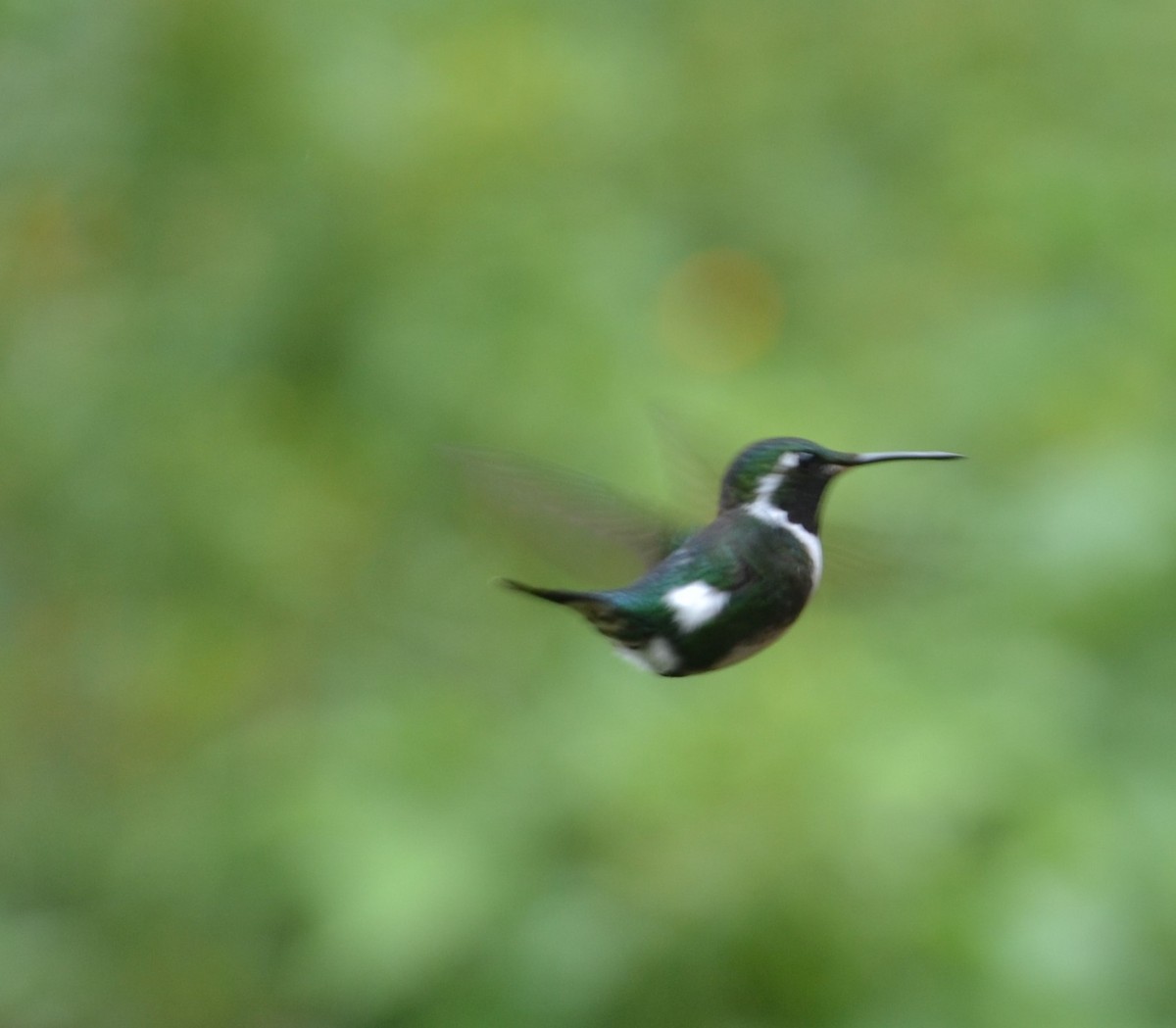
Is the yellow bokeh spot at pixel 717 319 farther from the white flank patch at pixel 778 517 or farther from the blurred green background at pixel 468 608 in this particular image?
the white flank patch at pixel 778 517

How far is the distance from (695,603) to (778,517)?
0.24 feet

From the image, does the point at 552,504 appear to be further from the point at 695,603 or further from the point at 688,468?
the point at 688,468

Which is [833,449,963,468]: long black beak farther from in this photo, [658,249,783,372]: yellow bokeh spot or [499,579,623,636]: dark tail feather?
[658,249,783,372]: yellow bokeh spot

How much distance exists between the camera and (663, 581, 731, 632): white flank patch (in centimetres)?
77

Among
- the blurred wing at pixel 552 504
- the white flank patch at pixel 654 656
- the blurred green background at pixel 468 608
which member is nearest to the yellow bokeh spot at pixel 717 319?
the blurred green background at pixel 468 608

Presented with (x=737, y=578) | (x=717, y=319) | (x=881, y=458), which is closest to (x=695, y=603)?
(x=737, y=578)

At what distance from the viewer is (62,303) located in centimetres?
215

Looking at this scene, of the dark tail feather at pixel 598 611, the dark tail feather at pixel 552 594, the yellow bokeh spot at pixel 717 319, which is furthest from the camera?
the yellow bokeh spot at pixel 717 319

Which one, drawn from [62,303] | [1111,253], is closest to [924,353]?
[1111,253]

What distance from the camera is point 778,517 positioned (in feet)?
2.69

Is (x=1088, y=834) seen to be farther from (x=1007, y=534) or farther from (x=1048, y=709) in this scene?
(x=1007, y=534)

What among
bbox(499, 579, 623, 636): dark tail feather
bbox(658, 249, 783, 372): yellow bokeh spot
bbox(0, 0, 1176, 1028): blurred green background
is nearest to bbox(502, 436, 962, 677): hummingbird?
bbox(499, 579, 623, 636): dark tail feather

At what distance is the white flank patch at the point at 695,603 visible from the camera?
77 centimetres

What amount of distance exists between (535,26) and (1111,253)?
116 centimetres
